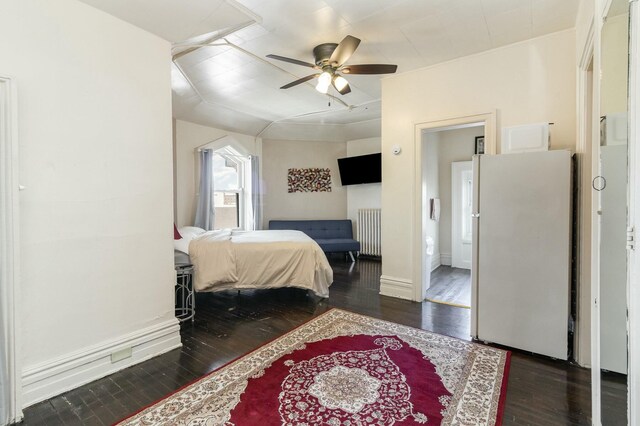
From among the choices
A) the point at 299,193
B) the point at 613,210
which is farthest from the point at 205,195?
the point at 613,210

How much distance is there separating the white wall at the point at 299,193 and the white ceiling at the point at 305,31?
225 centimetres

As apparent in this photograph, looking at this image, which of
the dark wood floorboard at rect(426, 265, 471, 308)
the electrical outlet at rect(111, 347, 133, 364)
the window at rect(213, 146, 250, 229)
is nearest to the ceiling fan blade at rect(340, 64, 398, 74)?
the dark wood floorboard at rect(426, 265, 471, 308)

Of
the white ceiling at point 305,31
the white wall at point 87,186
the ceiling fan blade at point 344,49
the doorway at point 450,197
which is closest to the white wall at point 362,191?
the doorway at point 450,197

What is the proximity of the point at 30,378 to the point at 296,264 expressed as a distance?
234cm

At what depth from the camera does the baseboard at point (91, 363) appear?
1795 millimetres

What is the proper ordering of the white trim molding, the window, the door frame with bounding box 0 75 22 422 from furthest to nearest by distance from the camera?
the window → the door frame with bounding box 0 75 22 422 → the white trim molding

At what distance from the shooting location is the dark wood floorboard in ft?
12.1

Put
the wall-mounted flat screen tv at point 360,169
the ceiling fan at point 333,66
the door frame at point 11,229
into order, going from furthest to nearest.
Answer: the wall-mounted flat screen tv at point 360,169 < the ceiling fan at point 333,66 < the door frame at point 11,229

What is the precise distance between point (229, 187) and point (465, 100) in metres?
4.44

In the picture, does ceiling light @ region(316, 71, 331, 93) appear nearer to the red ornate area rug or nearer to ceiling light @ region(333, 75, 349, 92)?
ceiling light @ region(333, 75, 349, 92)

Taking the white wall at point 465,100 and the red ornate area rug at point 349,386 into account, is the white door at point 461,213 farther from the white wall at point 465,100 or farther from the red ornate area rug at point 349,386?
the red ornate area rug at point 349,386

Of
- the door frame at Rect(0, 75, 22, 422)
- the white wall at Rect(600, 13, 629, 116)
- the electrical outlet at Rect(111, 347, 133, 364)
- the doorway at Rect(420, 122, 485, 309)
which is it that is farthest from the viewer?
the doorway at Rect(420, 122, 485, 309)

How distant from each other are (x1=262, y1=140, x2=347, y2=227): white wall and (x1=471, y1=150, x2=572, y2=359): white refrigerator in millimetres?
4304

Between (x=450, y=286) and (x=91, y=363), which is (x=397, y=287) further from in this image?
(x=91, y=363)
